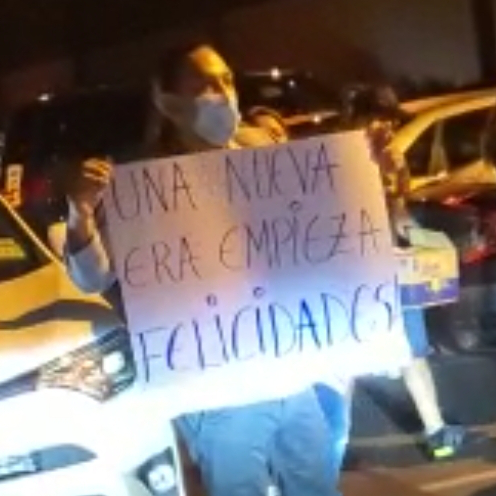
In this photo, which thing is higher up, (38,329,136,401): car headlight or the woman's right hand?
the woman's right hand

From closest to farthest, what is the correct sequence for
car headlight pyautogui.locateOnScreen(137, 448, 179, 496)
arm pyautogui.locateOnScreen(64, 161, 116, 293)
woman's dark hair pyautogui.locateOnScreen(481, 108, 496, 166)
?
arm pyautogui.locateOnScreen(64, 161, 116, 293) < car headlight pyautogui.locateOnScreen(137, 448, 179, 496) < woman's dark hair pyautogui.locateOnScreen(481, 108, 496, 166)

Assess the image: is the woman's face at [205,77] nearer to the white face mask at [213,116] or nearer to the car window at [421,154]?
the white face mask at [213,116]

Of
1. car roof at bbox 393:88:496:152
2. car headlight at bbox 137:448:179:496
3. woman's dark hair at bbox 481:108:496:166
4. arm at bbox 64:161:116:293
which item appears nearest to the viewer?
arm at bbox 64:161:116:293

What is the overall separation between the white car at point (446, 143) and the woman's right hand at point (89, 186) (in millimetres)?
442

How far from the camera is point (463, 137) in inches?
120

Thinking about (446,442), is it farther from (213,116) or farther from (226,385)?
(213,116)

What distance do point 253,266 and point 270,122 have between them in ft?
0.67

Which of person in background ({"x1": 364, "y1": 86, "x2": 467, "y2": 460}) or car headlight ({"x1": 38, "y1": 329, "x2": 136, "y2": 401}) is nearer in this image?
car headlight ({"x1": 38, "y1": 329, "x2": 136, "y2": 401})

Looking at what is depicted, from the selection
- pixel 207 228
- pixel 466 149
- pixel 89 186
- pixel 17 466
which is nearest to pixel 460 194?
pixel 466 149

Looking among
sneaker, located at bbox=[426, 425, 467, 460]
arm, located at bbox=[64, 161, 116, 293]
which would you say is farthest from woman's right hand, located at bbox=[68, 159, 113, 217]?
sneaker, located at bbox=[426, 425, 467, 460]

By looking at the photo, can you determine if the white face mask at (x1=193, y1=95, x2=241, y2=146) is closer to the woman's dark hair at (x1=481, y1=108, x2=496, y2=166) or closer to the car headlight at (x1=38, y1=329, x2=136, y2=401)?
the car headlight at (x1=38, y1=329, x2=136, y2=401)

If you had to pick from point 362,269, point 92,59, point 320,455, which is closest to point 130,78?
point 92,59

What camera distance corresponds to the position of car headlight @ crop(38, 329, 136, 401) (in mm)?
2717

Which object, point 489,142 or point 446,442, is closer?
point 489,142
